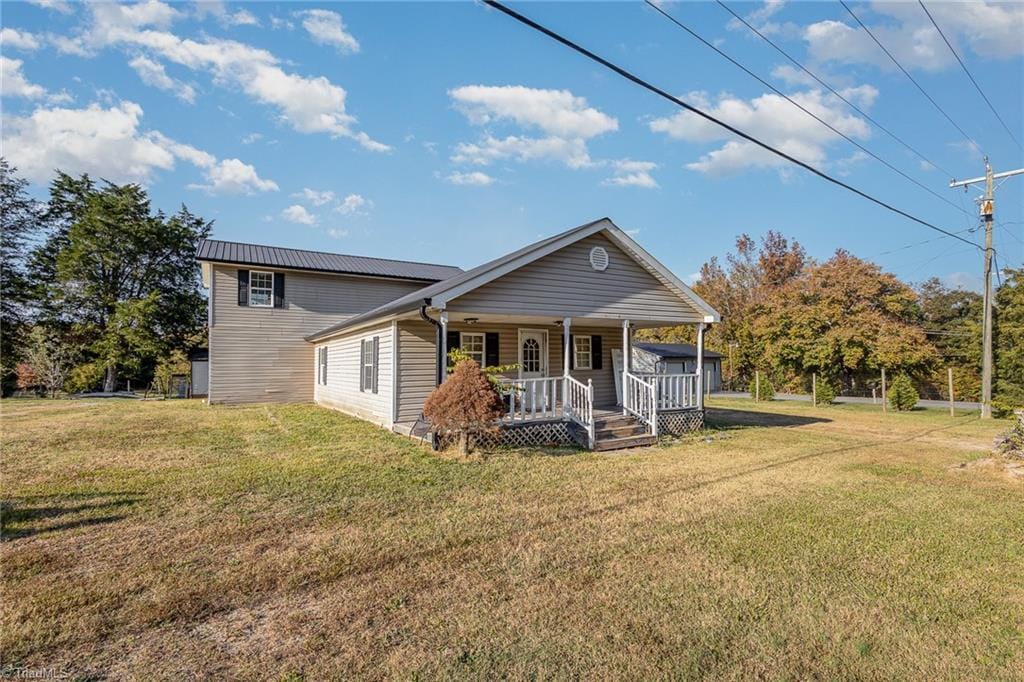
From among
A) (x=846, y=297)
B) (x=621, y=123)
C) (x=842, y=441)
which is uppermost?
(x=621, y=123)

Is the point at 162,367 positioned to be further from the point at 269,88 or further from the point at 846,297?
the point at 846,297

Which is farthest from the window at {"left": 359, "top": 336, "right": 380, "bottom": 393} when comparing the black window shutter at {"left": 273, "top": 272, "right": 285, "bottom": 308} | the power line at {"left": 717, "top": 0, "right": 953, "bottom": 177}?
the power line at {"left": 717, "top": 0, "right": 953, "bottom": 177}

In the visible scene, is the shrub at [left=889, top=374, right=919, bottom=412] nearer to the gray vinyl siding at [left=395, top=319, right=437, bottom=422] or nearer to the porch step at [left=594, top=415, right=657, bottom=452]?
the porch step at [left=594, top=415, right=657, bottom=452]

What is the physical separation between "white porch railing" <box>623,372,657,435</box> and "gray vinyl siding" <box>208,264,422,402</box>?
12.4 metres

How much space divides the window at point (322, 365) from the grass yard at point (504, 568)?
9424 mm

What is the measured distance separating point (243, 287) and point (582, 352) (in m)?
12.5

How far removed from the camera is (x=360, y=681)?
98.3 inches

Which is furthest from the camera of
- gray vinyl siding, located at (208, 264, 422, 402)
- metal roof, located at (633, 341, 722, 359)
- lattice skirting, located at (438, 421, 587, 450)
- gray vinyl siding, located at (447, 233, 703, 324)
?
metal roof, located at (633, 341, 722, 359)

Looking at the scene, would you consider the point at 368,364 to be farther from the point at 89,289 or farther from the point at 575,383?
the point at 89,289

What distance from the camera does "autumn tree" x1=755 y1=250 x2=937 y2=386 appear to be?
2289 cm

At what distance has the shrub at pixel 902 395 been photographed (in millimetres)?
18886

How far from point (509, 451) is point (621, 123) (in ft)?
23.1

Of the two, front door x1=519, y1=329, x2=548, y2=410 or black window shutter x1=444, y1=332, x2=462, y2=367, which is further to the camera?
front door x1=519, y1=329, x2=548, y2=410

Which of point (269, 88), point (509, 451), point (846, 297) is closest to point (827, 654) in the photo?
point (509, 451)
